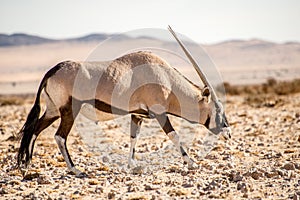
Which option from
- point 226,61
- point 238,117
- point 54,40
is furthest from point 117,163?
point 54,40

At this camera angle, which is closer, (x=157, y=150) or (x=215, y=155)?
(x=215, y=155)

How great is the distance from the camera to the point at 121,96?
30.6ft

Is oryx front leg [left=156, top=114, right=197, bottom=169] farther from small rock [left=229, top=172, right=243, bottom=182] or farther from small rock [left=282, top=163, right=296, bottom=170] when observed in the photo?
small rock [left=282, top=163, right=296, bottom=170]

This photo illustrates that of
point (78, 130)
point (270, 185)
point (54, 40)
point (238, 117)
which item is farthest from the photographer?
point (54, 40)

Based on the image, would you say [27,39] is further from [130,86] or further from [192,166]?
[192,166]

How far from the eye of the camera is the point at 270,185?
8086 mm

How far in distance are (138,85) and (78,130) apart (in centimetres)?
819

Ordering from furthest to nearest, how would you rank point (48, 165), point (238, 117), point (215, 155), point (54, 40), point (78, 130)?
point (54, 40) → point (238, 117) → point (78, 130) → point (215, 155) → point (48, 165)

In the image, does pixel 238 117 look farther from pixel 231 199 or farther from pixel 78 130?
pixel 231 199

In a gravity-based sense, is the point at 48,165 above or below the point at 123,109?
below

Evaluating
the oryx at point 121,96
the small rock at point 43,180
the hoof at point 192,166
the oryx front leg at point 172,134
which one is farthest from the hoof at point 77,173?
the hoof at point 192,166

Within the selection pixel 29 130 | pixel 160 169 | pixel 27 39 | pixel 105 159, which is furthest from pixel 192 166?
pixel 27 39

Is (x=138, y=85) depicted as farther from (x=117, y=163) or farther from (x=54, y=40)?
(x=54, y=40)

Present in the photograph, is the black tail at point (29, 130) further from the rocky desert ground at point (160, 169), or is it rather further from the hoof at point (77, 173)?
the hoof at point (77, 173)
